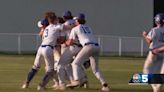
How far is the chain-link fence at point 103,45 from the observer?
134ft

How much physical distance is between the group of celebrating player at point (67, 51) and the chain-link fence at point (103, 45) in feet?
73.7

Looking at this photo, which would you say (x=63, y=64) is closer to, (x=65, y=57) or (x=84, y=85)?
(x=65, y=57)

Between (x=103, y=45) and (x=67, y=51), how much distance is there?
77.0ft

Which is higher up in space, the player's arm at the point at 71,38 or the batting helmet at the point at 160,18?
the batting helmet at the point at 160,18

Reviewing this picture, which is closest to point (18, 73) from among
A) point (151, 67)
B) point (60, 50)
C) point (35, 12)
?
point (60, 50)

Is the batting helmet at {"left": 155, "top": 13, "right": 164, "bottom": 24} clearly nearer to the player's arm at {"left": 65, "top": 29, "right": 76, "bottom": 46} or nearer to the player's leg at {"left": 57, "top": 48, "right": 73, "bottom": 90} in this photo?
the player's arm at {"left": 65, "top": 29, "right": 76, "bottom": 46}

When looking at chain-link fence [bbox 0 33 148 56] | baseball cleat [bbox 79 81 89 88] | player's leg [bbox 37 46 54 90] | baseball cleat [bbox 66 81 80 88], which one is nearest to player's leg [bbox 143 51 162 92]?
baseball cleat [bbox 66 81 80 88]

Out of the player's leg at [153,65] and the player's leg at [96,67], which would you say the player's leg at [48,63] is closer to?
the player's leg at [96,67]

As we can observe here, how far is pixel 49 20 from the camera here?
1723cm

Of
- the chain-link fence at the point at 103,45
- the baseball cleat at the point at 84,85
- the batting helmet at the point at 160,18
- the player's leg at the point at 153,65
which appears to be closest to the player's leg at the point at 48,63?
the baseball cleat at the point at 84,85

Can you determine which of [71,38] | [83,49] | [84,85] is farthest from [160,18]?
[84,85]

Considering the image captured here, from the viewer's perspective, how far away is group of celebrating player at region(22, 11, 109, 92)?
17156 millimetres

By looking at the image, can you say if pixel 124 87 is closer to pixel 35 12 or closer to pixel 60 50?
pixel 60 50

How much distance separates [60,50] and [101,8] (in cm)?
2722
